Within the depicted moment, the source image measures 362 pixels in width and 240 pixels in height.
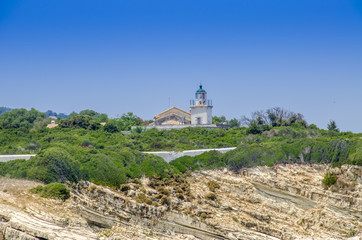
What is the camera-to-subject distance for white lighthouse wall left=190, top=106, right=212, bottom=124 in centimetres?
5031

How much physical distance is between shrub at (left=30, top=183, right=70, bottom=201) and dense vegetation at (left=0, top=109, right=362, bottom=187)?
1.81 m

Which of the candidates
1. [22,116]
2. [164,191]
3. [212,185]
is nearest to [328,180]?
[212,185]

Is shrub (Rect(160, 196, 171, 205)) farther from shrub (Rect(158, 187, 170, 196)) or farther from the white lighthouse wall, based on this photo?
the white lighthouse wall

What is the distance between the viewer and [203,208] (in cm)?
2453

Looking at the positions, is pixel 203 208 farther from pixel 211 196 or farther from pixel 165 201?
pixel 165 201

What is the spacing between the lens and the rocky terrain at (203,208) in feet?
57.9

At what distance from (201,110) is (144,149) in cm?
1715

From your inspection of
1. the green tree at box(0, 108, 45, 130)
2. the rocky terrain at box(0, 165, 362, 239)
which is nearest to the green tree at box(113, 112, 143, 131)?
the green tree at box(0, 108, 45, 130)

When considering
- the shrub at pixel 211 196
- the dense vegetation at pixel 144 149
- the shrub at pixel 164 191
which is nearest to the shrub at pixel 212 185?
the shrub at pixel 211 196

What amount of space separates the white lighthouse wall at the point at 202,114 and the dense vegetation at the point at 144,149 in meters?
4.64

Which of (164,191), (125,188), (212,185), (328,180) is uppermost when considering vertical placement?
(328,180)

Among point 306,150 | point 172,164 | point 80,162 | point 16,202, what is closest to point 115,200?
point 80,162

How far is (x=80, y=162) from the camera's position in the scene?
24953 millimetres

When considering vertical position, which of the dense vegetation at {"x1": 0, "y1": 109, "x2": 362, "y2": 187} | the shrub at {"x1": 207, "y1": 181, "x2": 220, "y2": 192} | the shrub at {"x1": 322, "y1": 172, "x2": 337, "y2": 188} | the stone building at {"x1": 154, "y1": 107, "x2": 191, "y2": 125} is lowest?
the shrub at {"x1": 207, "y1": 181, "x2": 220, "y2": 192}
